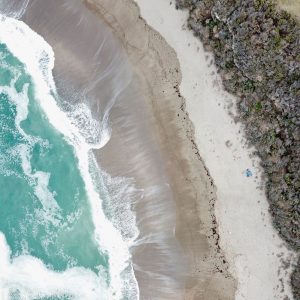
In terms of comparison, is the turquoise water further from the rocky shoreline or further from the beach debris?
the rocky shoreline

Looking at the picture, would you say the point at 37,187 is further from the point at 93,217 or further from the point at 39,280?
the point at 39,280

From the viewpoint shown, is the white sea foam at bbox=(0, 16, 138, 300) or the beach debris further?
the white sea foam at bbox=(0, 16, 138, 300)

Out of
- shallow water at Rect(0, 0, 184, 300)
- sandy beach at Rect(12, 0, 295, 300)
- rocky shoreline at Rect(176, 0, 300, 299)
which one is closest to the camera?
rocky shoreline at Rect(176, 0, 300, 299)

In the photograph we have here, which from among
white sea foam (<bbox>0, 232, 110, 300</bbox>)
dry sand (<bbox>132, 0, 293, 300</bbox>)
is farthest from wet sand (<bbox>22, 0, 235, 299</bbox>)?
white sea foam (<bbox>0, 232, 110, 300</bbox>)

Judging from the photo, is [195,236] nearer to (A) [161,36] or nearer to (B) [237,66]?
(B) [237,66]

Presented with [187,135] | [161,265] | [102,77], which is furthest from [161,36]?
[161,265]

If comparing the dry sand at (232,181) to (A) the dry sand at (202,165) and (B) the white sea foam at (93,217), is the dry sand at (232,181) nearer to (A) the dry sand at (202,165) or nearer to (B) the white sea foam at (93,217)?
(A) the dry sand at (202,165)
